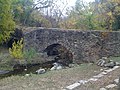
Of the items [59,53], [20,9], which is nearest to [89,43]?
[59,53]

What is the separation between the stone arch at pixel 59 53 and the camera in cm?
1790

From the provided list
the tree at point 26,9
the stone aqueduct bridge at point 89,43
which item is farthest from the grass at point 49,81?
the tree at point 26,9

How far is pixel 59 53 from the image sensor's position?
20.2 m

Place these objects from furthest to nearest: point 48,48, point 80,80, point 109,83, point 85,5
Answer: point 85,5 < point 48,48 < point 80,80 < point 109,83

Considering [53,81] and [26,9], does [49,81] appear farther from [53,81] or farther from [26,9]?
[26,9]

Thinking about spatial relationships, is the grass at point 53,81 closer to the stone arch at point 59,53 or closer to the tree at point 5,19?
the stone arch at point 59,53

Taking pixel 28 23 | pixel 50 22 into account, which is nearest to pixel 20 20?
pixel 28 23

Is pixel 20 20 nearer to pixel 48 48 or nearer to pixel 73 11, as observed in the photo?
pixel 73 11

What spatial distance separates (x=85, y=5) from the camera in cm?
2375

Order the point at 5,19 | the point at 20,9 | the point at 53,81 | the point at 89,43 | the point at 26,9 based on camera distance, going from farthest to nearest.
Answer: the point at 26,9, the point at 20,9, the point at 5,19, the point at 89,43, the point at 53,81

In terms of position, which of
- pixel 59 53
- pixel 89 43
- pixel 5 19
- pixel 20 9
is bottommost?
pixel 59 53

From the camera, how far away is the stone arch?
1790 centimetres

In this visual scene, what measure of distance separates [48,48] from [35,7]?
27.8ft

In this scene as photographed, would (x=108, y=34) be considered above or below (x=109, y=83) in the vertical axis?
above
